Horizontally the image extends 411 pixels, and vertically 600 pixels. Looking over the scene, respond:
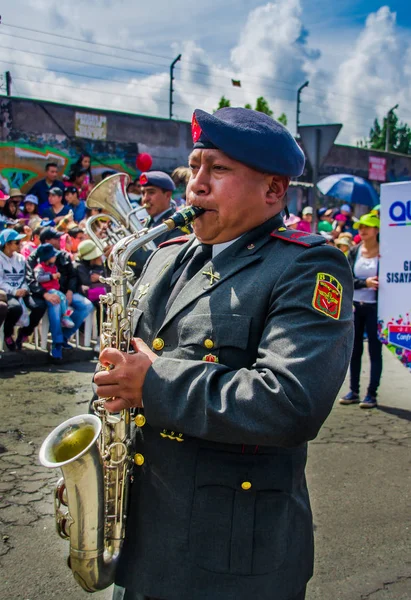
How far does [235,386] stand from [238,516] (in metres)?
0.39

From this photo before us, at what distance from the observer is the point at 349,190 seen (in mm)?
14461

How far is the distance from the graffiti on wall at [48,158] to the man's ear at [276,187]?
1228 centimetres

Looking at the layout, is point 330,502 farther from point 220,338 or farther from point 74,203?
point 74,203

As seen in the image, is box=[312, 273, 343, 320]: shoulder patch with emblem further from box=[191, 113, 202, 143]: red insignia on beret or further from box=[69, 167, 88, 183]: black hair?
box=[69, 167, 88, 183]: black hair

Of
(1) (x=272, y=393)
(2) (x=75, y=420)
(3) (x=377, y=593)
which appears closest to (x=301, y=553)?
(1) (x=272, y=393)

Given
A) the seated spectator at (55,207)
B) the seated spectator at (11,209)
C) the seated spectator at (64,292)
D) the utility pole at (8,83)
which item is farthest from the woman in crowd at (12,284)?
the utility pole at (8,83)

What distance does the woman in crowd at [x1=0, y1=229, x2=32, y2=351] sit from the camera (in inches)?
311

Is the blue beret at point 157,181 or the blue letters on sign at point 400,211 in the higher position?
the blue beret at point 157,181

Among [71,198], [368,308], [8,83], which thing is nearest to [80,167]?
[8,83]

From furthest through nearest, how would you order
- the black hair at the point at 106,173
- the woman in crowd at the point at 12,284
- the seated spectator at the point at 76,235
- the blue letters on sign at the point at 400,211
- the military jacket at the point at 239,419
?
the black hair at the point at 106,173, the seated spectator at the point at 76,235, the woman in crowd at the point at 12,284, the blue letters on sign at the point at 400,211, the military jacket at the point at 239,419

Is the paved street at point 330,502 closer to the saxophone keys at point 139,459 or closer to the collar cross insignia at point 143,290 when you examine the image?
the saxophone keys at point 139,459

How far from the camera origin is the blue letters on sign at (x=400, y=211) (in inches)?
231

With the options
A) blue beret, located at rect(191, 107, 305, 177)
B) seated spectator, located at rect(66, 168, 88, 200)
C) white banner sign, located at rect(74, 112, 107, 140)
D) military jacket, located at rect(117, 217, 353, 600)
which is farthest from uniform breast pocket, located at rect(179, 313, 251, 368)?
white banner sign, located at rect(74, 112, 107, 140)

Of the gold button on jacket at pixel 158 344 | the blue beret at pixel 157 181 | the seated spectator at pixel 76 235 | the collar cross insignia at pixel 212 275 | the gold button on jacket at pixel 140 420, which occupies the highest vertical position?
the blue beret at pixel 157 181
